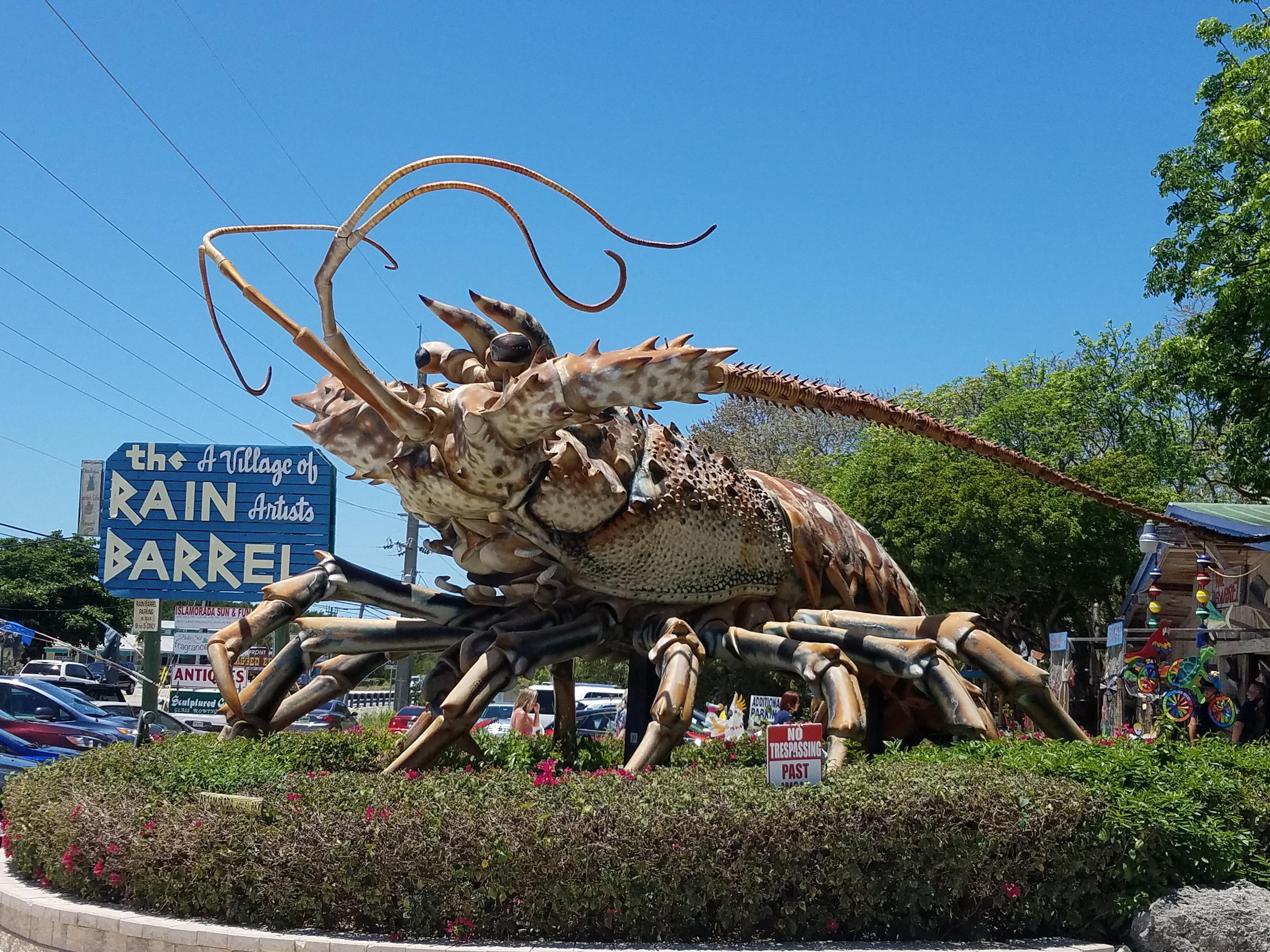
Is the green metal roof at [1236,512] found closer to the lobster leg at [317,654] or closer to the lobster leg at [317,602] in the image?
the lobster leg at [317,602]

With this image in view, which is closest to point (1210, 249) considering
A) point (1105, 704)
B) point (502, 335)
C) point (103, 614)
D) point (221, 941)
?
point (1105, 704)

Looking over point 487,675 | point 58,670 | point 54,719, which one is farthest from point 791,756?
point 58,670

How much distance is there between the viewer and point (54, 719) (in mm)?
16688

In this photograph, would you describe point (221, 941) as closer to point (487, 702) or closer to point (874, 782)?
point (487, 702)

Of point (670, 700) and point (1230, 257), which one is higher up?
point (1230, 257)

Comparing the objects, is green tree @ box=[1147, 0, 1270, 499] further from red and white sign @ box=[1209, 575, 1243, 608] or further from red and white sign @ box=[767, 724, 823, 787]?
red and white sign @ box=[767, 724, 823, 787]

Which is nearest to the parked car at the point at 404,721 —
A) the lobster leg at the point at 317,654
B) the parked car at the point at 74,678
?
the lobster leg at the point at 317,654

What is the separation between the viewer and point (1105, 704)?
22.6 metres

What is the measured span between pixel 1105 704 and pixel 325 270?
788 inches

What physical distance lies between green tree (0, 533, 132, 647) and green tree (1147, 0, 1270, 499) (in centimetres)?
4627

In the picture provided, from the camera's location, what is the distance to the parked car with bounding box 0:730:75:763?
14250 mm

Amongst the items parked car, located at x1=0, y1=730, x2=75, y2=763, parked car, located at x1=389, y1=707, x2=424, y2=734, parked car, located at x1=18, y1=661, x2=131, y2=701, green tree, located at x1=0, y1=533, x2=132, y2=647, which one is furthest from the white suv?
parked car, located at x1=0, y1=730, x2=75, y2=763

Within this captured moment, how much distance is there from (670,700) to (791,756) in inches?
35.1

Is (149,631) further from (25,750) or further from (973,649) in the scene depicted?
(973,649)
